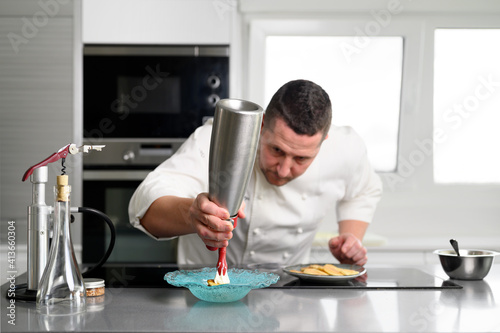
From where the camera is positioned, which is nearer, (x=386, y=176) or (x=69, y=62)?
(x=69, y=62)

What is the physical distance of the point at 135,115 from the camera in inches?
106

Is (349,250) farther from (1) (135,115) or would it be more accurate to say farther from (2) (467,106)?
(2) (467,106)

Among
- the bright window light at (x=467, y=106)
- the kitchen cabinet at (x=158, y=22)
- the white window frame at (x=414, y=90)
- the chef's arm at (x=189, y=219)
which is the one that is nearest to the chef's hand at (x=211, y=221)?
A: the chef's arm at (x=189, y=219)

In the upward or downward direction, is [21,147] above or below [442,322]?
above

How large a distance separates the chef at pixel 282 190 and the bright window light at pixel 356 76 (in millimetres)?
1049

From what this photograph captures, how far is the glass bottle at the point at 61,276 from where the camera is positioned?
1047 mm

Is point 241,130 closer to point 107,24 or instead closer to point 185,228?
point 185,228

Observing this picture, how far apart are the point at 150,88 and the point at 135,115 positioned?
0.14 meters

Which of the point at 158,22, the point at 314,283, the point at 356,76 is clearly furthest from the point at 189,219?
the point at 356,76

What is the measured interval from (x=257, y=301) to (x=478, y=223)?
7.56ft

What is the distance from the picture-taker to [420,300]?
3.94ft

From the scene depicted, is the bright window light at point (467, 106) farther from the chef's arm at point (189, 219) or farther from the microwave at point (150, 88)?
the chef's arm at point (189, 219)

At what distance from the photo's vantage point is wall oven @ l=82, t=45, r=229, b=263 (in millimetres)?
2645

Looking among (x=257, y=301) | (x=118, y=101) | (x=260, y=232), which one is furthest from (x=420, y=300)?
(x=118, y=101)
